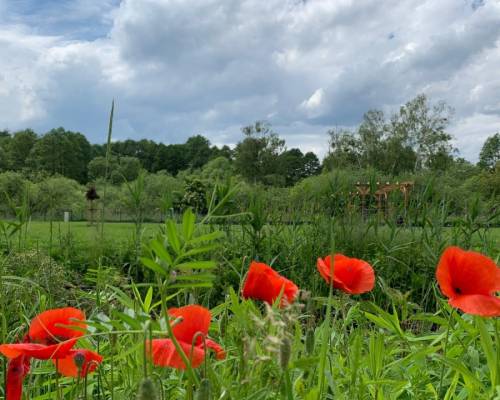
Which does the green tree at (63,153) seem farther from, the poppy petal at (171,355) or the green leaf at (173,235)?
the green leaf at (173,235)

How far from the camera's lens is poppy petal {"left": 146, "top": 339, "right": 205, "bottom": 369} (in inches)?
21.0

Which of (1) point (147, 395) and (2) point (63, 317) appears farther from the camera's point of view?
(2) point (63, 317)

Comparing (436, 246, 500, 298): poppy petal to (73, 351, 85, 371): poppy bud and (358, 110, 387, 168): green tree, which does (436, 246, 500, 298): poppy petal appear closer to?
(73, 351, 85, 371): poppy bud

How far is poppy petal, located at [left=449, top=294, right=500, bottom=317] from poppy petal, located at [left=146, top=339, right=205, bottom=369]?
391mm

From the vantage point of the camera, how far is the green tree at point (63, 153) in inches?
1710

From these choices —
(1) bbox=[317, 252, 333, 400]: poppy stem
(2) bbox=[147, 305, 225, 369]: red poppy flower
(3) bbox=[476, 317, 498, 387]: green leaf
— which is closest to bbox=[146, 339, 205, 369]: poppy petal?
(2) bbox=[147, 305, 225, 369]: red poppy flower

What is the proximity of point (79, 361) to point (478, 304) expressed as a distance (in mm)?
548

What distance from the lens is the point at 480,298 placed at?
0.74 m

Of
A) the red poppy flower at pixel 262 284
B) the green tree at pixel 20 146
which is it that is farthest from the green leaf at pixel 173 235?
the green tree at pixel 20 146

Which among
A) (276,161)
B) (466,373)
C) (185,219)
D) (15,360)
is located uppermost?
(276,161)

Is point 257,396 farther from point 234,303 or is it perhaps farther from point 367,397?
point 367,397

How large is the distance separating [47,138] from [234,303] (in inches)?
2078

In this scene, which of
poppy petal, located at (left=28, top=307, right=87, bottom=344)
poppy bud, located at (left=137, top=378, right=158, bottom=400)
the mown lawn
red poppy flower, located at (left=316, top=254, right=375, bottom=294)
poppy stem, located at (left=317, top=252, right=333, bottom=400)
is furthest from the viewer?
the mown lawn

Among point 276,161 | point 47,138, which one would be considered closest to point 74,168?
point 47,138
